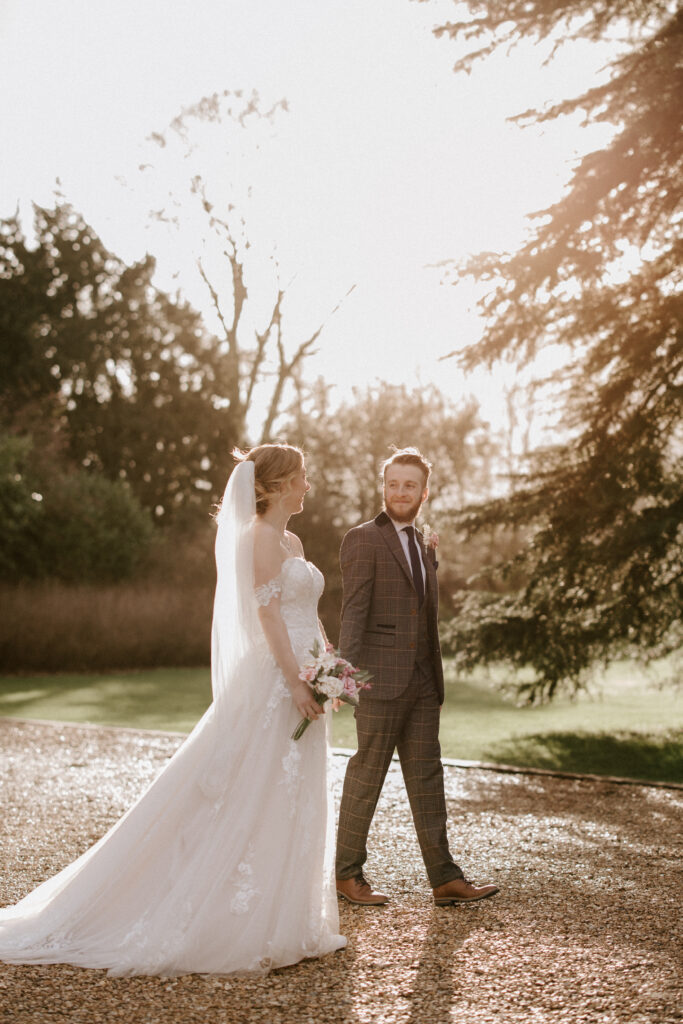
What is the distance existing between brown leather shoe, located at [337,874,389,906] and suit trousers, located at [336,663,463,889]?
3cm

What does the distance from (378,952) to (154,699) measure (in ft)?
37.6

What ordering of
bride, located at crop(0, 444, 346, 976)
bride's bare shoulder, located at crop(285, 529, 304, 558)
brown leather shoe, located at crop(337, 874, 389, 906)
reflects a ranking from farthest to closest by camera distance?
brown leather shoe, located at crop(337, 874, 389, 906) < bride's bare shoulder, located at crop(285, 529, 304, 558) < bride, located at crop(0, 444, 346, 976)

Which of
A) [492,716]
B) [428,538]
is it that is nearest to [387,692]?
Result: [428,538]

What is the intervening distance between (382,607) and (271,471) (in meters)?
0.93

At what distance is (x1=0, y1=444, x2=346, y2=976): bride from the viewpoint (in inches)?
158

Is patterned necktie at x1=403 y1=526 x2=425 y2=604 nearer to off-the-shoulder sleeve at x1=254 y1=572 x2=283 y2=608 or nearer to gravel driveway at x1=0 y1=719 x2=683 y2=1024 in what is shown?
off-the-shoulder sleeve at x1=254 y1=572 x2=283 y2=608

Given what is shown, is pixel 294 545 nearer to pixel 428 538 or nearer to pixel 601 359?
pixel 428 538

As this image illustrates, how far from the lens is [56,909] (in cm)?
423

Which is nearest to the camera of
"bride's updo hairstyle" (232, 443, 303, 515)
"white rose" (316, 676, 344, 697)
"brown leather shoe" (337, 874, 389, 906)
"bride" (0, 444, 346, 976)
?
"bride" (0, 444, 346, 976)

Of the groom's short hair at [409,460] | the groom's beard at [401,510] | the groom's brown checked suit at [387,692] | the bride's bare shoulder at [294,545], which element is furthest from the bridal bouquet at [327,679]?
the groom's short hair at [409,460]

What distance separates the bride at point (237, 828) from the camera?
401 centimetres

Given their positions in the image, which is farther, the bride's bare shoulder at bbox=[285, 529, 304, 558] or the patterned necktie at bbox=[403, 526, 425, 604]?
the patterned necktie at bbox=[403, 526, 425, 604]

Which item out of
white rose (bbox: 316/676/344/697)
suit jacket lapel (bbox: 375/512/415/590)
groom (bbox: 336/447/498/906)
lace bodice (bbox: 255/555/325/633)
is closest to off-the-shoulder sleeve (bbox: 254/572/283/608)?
lace bodice (bbox: 255/555/325/633)

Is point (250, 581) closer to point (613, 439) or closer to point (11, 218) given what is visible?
point (613, 439)
